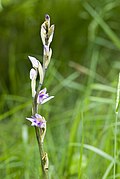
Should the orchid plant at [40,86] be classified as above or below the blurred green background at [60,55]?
below

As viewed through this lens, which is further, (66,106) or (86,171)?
(66,106)

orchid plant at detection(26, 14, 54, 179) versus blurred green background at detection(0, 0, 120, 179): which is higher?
blurred green background at detection(0, 0, 120, 179)

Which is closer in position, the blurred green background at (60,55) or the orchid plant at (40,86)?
Result: the orchid plant at (40,86)

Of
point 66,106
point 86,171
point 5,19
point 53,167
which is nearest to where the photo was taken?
point 86,171

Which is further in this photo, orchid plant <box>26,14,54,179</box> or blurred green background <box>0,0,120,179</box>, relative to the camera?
blurred green background <box>0,0,120,179</box>

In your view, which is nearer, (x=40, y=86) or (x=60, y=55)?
(x=40, y=86)

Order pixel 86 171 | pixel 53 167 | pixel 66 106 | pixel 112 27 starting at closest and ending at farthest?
pixel 86 171 < pixel 53 167 < pixel 66 106 < pixel 112 27

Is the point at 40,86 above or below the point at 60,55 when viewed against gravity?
below

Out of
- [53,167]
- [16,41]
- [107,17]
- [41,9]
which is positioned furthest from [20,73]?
[53,167]

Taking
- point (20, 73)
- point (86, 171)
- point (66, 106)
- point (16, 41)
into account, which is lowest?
point (86, 171)

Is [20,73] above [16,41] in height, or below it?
below

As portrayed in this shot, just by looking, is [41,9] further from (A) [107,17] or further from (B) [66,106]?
(B) [66,106]
